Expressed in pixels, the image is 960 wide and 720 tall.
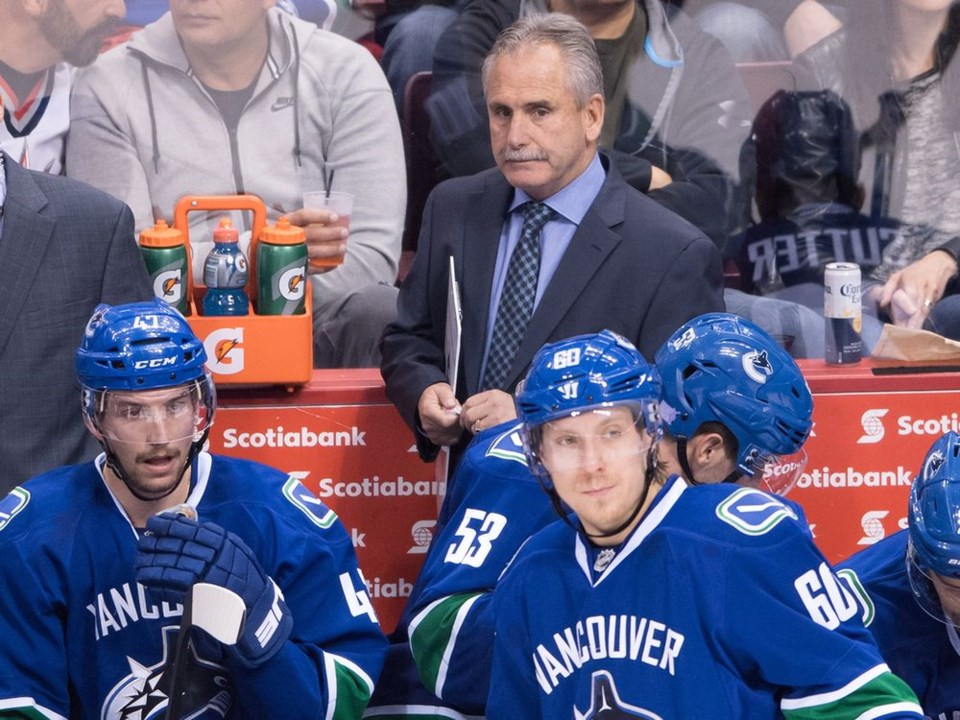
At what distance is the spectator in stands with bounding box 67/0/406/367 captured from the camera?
4914 millimetres

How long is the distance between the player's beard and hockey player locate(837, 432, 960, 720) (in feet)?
9.81

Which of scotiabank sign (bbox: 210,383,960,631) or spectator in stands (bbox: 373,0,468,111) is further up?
spectator in stands (bbox: 373,0,468,111)

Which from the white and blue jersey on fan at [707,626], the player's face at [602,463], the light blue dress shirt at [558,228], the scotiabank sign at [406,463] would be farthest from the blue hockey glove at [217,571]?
the scotiabank sign at [406,463]

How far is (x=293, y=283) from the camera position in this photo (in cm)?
414

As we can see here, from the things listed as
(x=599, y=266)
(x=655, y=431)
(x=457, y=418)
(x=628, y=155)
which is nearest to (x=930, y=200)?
(x=628, y=155)

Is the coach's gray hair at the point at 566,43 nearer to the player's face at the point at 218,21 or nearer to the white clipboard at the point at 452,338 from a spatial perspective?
the white clipboard at the point at 452,338

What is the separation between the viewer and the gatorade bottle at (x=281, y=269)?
4094 millimetres

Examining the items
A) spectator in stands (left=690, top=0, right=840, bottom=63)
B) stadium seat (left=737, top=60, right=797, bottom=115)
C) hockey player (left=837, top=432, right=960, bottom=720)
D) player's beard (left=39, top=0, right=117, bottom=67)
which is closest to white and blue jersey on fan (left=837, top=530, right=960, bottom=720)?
hockey player (left=837, top=432, right=960, bottom=720)

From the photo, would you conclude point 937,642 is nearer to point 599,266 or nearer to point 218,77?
point 599,266

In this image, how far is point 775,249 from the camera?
17.0 ft

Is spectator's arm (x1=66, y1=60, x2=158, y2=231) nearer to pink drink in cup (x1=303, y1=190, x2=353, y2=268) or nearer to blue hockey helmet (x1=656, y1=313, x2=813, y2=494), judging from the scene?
pink drink in cup (x1=303, y1=190, x2=353, y2=268)

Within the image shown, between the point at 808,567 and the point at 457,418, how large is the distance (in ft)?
4.21

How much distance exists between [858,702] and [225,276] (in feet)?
7.28

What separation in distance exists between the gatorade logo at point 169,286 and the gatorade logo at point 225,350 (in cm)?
13
